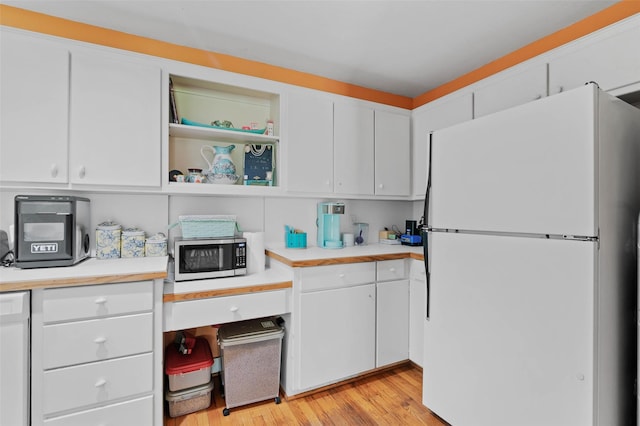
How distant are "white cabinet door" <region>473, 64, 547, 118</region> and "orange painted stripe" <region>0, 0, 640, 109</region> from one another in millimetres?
172

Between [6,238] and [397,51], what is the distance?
2736 mm

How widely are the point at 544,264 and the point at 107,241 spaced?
2.42m

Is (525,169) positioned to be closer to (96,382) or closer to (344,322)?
(344,322)

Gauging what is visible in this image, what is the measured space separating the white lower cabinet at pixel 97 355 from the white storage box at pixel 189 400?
0.64 ft

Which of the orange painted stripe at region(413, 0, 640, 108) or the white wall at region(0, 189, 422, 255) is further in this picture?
the white wall at region(0, 189, 422, 255)

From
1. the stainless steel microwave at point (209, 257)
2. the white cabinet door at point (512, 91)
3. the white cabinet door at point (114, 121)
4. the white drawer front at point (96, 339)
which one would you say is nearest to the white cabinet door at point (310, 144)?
the stainless steel microwave at point (209, 257)

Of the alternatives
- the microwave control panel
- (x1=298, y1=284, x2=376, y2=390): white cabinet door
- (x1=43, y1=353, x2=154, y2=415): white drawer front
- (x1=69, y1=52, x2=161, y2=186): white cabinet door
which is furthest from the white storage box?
(x1=69, y1=52, x2=161, y2=186): white cabinet door

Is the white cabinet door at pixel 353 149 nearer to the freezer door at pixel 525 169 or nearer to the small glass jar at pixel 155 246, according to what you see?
the freezer door at pixel 525 169

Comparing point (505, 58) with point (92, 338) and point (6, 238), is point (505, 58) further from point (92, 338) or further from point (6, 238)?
point (6, 238)

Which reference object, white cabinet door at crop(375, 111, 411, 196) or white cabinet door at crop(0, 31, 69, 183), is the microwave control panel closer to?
white cabinet door at crop(0, 31, 69, 183)

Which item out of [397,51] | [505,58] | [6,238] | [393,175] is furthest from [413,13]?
[6,238]

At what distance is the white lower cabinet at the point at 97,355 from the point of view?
145 centimetres

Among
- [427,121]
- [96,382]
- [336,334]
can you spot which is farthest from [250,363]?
[427,121]

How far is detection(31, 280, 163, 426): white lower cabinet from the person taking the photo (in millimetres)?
1447
